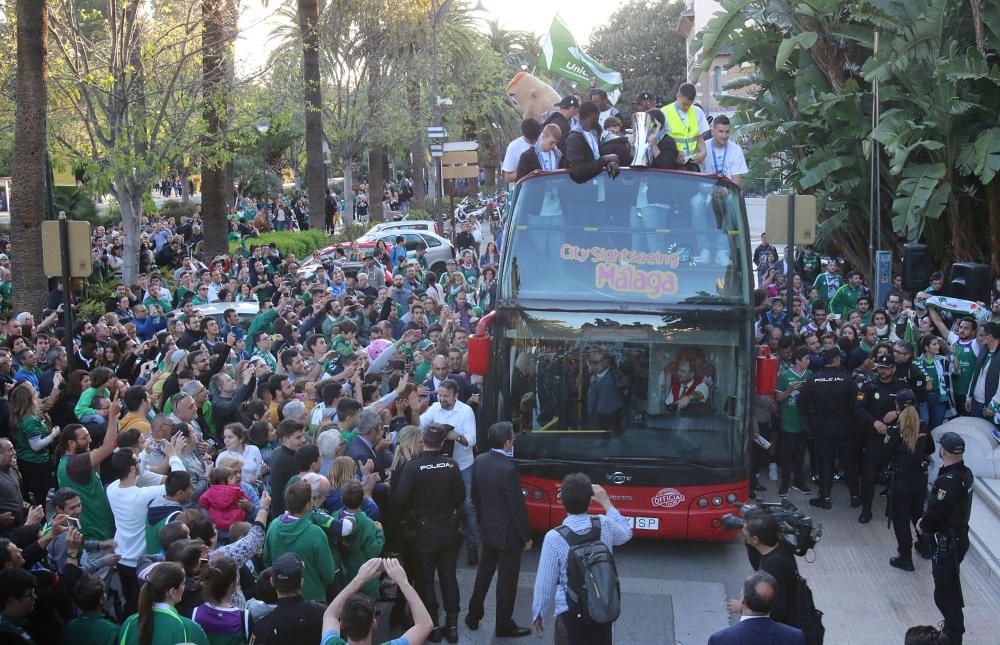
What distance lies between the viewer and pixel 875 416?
38.5 ft

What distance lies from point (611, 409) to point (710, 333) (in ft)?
3.94

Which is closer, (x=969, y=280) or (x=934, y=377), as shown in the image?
(x=969, y=280)

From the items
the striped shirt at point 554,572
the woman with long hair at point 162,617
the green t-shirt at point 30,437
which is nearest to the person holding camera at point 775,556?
the striped shirt at point 554,572

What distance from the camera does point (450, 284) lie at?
19438mm

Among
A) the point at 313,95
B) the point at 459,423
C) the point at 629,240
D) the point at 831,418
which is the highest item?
the point at 313,95

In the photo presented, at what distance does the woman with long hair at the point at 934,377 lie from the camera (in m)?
12.8

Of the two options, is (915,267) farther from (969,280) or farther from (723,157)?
(723,157)

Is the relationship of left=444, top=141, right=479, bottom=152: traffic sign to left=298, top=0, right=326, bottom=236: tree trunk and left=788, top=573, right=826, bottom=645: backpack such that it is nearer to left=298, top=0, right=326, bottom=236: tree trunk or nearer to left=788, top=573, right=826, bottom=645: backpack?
left=298, top=0, right=326, bottom=236: tree trunk

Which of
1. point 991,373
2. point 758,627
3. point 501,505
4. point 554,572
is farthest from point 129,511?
point 991,373

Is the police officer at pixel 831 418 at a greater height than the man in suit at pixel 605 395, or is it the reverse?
the man in suit at pixel 605 395

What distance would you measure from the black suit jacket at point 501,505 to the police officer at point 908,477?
12.6 feet

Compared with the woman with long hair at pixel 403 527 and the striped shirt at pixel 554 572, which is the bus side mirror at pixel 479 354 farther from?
the striped shirt at pixel 554 572

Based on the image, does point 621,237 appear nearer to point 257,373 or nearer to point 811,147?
point 257,373

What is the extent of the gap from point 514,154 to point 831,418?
15.5ft
